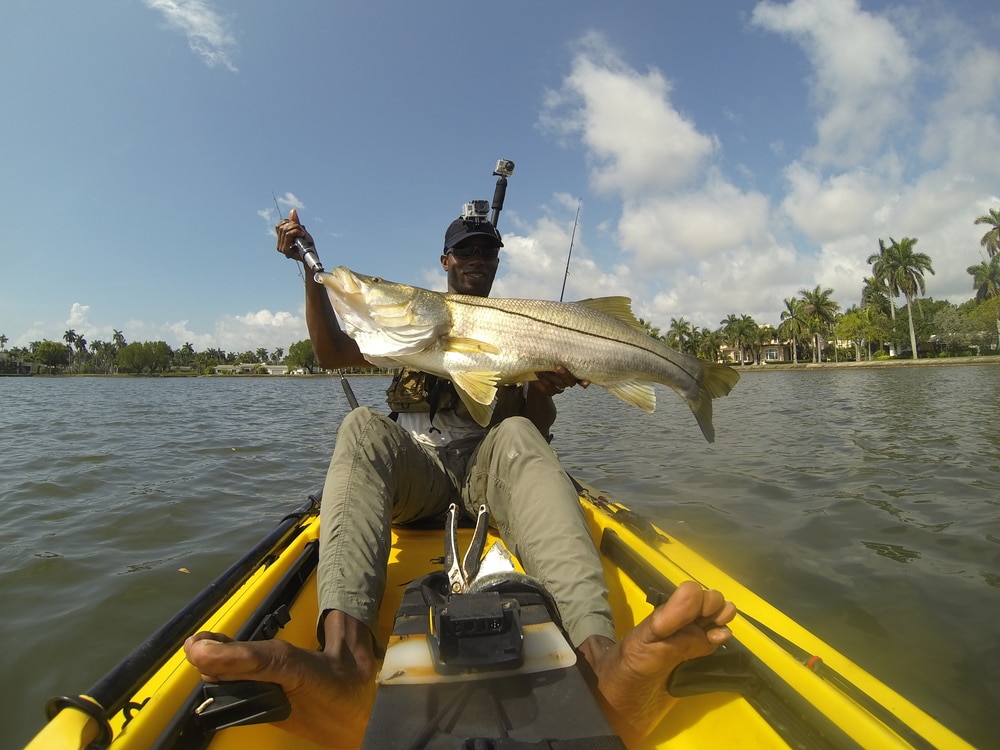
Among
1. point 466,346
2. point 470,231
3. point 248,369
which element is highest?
point 248,369

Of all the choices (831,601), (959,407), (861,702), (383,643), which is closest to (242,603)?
(383,643)

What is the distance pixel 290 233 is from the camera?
328 cm

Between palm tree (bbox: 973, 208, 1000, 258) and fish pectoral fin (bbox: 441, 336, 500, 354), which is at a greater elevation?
palm tree (bbox: 973, 208, 1000, 258)

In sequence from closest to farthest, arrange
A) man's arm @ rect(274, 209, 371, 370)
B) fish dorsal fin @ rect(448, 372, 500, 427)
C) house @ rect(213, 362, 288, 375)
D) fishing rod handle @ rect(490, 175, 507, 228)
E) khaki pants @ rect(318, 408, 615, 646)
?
khaki pants @ rect(318, 408, 615, 646) < fish dorsal fin @ rect(448, 372, 500, 427) < man's arm @ rect(274, 209, 371, 370) < fishing rod handle @ rect(490, 175, 507, 228) < house @ rect(213, 362, 288, 375)

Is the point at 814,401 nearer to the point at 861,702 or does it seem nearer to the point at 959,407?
the point at 959,407

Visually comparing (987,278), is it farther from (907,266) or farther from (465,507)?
(465,507)

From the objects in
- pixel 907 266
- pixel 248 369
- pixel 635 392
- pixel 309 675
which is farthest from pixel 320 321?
pixel 248 369

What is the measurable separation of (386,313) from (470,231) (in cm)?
105

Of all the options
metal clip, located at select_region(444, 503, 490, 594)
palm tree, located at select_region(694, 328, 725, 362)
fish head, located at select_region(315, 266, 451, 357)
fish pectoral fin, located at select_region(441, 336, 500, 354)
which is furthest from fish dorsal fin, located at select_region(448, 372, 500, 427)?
palm tree, located at select_region(694, 328, 725, 362)

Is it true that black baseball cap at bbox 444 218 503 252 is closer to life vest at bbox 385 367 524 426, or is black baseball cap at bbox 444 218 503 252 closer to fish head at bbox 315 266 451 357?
fish head at bbox 315 266 451 357

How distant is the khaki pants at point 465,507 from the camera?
1974 mm

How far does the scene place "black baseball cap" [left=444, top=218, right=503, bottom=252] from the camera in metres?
3.78

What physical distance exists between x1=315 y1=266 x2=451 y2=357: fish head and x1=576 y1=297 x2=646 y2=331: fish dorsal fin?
96 cm

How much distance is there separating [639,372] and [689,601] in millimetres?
2020
